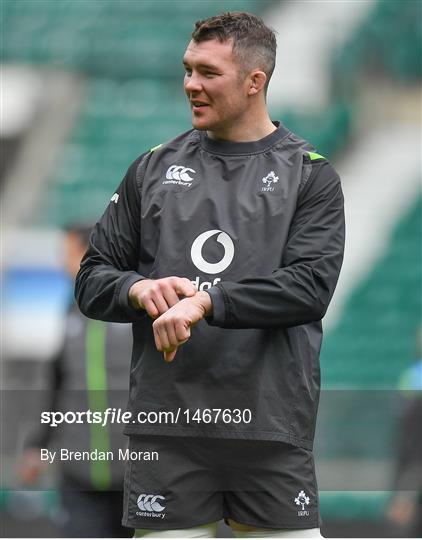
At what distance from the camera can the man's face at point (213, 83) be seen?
9.32ft

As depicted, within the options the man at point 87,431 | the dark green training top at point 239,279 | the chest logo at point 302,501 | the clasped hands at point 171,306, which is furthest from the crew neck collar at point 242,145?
the man at point 87,431

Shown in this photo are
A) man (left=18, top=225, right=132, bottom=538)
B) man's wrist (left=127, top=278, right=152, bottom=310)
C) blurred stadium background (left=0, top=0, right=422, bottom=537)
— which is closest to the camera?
man's wrist (left=127, top=278, right=152, bottom=310)

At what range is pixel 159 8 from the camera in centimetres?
700

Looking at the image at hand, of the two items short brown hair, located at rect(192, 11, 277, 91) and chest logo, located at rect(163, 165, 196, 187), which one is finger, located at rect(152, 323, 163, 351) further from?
short brown hair, located at rect(192, 11, 277, 91)

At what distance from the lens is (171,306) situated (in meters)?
2.67

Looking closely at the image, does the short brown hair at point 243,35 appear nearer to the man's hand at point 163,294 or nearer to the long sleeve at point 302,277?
the long sleeve at point 302,277

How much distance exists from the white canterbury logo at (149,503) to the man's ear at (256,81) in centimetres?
90

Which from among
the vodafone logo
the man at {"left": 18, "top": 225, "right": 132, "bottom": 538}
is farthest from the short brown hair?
the man at {"left": 18, "top": 225, "right": 132, "bottom": 538}

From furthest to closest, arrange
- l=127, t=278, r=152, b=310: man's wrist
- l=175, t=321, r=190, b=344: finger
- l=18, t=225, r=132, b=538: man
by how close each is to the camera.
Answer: l=18, t=225, r=132, b=538: man, l=127, t=278, r=152, b=310: man's wrist, l=175, t=321, r=190, b=344: finger

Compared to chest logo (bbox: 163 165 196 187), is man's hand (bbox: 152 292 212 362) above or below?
below

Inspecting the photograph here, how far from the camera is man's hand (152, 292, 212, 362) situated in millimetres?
2609

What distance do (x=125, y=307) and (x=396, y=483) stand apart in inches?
120

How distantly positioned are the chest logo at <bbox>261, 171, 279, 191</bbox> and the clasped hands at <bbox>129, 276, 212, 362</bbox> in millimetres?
275

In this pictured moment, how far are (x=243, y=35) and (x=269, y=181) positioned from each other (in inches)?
13.0
